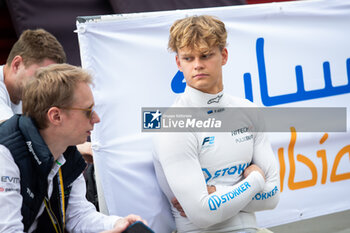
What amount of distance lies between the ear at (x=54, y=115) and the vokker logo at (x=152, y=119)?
2.49 ft

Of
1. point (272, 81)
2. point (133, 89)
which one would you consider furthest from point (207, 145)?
point (272, 81)

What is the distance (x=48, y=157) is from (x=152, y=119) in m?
0.91

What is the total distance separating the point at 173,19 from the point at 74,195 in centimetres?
123

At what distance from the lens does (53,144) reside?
2260 millimetres

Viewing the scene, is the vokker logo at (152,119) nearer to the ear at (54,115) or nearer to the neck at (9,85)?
the ear at (54,115)

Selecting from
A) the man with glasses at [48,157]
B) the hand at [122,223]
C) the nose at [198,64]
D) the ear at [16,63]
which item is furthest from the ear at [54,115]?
the ear at [16,63]

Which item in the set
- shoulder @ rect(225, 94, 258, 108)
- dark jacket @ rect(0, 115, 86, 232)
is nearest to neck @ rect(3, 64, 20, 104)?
dark jacket @ rect(0, 115, 86, 232)

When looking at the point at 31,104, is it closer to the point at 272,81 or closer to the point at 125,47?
the point at 125,47

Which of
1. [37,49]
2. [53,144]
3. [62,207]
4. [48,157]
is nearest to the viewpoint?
[48,157]

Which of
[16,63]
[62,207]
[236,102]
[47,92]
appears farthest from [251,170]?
[16,63]

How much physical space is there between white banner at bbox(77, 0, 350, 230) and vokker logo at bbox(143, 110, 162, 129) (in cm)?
4

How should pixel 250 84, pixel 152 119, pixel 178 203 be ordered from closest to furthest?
1. pixel 178 203
2. pixel 152 119
3. pixel 250 84

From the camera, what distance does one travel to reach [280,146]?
335 cm

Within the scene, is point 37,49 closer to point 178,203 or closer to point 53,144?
point 53,144
